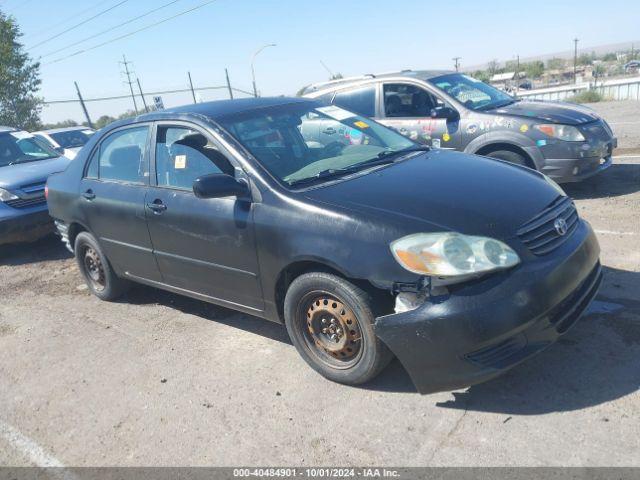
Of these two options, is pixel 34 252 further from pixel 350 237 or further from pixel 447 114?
pixel 350 237

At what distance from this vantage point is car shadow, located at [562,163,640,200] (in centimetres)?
681

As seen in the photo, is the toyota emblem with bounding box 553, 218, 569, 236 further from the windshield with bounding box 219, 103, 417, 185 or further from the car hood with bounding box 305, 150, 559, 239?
the windshield with bounding box 219, 103, 417, 185

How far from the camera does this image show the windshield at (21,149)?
8.59 m

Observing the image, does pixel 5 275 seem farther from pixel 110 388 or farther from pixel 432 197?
pixel 432 197

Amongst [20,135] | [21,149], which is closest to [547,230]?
[21,149]

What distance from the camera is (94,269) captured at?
5473 millimetres

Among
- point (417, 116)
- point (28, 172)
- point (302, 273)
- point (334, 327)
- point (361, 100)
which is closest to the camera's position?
point (334, 327)

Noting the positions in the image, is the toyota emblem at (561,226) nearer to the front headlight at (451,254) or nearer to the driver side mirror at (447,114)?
the front headlight at (451,254)

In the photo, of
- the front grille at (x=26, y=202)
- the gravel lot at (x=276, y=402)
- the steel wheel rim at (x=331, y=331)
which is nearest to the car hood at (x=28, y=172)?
the front grille at (x=26, y=202)

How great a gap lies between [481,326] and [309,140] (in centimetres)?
202

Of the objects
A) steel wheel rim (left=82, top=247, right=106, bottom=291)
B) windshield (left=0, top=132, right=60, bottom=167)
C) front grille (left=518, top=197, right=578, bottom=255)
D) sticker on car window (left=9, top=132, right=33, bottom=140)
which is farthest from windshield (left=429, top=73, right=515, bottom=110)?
sticker on car window (left=9, top=132, right=33, bottom=140)

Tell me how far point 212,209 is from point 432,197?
1521 millimetres

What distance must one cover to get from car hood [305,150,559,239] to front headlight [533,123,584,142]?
2950 mm

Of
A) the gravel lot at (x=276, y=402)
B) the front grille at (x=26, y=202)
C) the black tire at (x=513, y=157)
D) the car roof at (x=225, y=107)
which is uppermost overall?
the car roof at (x=225, y=107)
